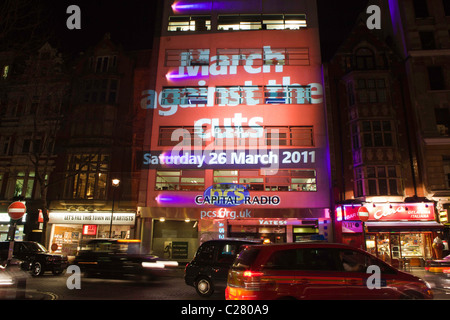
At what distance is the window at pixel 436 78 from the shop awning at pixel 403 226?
33.0 feet

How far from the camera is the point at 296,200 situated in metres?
21.8

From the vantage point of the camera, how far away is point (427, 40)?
23281 mm

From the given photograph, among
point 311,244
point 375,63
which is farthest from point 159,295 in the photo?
point 375,63

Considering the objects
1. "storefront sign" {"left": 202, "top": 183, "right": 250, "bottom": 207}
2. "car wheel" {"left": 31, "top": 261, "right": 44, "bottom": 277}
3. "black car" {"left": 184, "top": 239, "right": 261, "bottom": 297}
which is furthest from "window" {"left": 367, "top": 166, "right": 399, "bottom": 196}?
"car wheel" {"left": 31, "top": 261, "right": 44, "bottom": 277}

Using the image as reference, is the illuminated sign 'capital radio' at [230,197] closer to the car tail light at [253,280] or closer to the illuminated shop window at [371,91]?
the illuminated shop window at [371,91]

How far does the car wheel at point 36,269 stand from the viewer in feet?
47.7

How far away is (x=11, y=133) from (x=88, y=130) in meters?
7.22

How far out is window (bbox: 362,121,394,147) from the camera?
21734 millimetres

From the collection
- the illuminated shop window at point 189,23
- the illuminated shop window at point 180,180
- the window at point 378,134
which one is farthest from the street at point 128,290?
the illuminated shop window at point 189,23

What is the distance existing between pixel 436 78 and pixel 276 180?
1413 centimetres

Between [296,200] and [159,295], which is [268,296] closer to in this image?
[159,295]

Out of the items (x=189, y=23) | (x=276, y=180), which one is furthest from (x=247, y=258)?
(x=189, y=23)

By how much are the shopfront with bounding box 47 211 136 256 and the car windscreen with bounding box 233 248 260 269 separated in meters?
17.6

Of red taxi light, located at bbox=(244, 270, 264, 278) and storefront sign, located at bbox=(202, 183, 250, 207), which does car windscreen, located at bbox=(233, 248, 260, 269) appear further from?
storefront sign, located at bbox=(202, 183, 250, 207)
